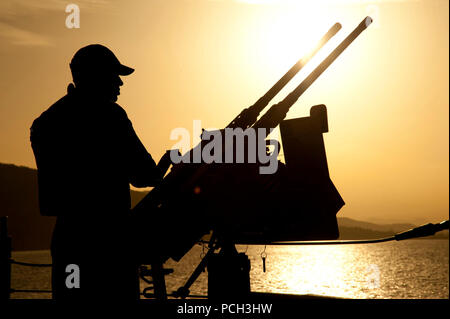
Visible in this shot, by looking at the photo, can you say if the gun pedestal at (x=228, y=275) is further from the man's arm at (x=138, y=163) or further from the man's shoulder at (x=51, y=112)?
the man's shoulder at (x=51, y=112)

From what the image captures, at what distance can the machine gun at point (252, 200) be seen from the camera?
12.8ft

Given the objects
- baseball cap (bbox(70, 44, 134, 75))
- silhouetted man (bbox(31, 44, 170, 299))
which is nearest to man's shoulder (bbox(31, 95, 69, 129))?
silhouetted man (bbox(31, 44, 170, 299))

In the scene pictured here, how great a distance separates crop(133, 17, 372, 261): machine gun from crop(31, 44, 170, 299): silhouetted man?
18.0 inches

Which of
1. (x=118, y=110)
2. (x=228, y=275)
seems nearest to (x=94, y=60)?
(x=118, y=110)

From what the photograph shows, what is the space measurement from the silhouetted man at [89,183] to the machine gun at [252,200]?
0.46m

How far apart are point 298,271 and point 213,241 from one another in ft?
652

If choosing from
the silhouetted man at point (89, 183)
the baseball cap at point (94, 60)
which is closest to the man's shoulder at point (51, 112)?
the silhouetted man at point (89, 183)

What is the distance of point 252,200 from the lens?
396 cm

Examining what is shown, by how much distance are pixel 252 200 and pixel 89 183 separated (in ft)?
3.71

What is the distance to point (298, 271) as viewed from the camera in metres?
198

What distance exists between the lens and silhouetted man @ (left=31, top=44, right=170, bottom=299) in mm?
3398

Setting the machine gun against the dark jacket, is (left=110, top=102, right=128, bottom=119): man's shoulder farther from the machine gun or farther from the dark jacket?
the machine gun
